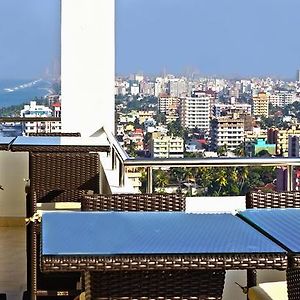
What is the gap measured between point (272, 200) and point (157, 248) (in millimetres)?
962

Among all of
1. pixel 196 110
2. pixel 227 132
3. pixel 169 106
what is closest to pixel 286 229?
pixel 227 132

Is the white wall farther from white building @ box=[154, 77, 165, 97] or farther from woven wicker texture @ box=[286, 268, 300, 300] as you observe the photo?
woven wicker texture @ box=[286, 268, 300, 300]

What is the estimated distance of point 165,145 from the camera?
18.9 ft

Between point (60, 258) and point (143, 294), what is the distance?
0.88 feet

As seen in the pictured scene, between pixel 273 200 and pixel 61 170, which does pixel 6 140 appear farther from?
pixel 273 200

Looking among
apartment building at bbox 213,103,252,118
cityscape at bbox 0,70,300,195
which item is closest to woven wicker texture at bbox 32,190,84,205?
cityscape at bbox 0,70,300,195

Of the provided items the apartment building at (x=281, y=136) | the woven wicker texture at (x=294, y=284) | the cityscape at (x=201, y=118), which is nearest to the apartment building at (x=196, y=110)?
the cityscape at (x=201, y=118)

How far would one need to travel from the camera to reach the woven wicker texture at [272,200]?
118 inches

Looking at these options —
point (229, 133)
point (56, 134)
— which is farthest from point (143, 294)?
point (56, 134)

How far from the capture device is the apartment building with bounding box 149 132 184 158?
17.8ft

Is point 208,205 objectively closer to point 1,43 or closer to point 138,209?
point 138,209

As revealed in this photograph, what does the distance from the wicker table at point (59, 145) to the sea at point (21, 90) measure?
5.92 feet

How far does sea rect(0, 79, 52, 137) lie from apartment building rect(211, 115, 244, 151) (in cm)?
212

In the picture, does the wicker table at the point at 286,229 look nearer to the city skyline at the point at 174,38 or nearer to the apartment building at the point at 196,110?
the apartment building at the point at 196,110
